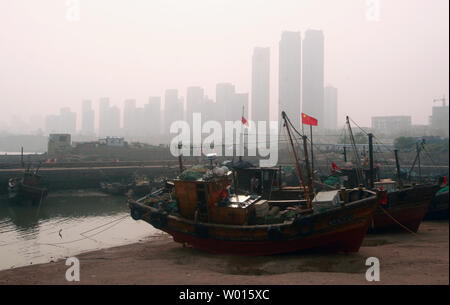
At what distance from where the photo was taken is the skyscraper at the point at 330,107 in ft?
337

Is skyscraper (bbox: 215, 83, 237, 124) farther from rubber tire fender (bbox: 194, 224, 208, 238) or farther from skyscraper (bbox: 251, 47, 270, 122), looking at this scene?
rubber tire fender (bbox: 194, 224, 208, 238)

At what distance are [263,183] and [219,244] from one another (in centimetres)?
523

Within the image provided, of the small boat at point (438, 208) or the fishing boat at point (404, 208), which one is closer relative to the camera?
the fishing boat at point (404, 208)

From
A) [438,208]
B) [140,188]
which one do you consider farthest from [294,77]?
[438,208]

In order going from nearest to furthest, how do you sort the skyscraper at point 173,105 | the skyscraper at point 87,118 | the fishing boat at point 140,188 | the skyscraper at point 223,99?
1. the fishing boat at point 140,188
2. the skyscraper at point 223,99
3. the skyscraper at point 173,105
4. the skyscraper at point 87,118

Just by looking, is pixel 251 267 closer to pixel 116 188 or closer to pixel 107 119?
pixel 116 188

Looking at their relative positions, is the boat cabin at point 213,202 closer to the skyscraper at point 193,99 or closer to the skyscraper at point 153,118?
the skyscraper at point 193,99

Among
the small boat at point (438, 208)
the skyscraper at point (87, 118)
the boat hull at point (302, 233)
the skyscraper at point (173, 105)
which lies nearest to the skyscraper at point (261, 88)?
the small boat at point (438, 208)

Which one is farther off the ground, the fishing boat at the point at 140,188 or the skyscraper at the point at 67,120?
the skyscraper at the point at 67,120

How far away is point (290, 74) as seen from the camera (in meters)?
60.4

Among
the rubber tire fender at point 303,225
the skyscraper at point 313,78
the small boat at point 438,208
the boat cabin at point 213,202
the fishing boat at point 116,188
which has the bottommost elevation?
the fishing boat at point 116,188

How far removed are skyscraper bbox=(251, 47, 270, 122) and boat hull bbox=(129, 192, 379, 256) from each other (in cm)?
6050

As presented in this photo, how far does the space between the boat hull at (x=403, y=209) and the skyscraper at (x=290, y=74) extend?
33033 mm

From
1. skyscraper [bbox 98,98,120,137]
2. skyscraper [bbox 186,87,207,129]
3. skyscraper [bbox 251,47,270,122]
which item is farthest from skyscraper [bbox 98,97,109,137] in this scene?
skyscraper [bbox 251,47,270,122]
